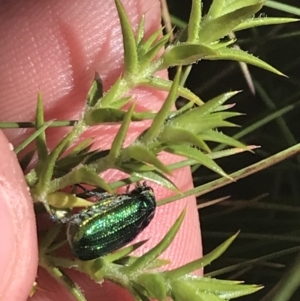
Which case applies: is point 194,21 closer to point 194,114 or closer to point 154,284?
point 194,114

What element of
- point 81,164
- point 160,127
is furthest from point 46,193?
point 160,127

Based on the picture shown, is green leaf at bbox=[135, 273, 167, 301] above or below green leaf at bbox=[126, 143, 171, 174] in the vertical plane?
below

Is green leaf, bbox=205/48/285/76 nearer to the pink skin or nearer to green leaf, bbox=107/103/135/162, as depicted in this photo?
green leaf, bbox=107/103/135/162

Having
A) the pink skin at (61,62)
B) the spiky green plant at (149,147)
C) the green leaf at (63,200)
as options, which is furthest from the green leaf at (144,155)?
the pink skin at (61,62)

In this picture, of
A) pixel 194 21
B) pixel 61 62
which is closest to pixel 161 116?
pixel 194 21

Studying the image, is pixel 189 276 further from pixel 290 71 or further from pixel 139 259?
pixel 290 71

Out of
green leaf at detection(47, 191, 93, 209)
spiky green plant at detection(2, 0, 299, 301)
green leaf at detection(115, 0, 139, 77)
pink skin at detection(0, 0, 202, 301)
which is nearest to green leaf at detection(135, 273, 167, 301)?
spiky green plant at detection(2, 0, 299, 301)

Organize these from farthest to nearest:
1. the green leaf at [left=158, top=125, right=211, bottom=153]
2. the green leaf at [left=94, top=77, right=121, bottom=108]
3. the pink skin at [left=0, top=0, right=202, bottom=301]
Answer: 1. the pink skin at [left=0, top=0, right=202, bottom=301]
2. the green leaf at [left=94, top=77, right=121, bottom=108]
3. the green leaf at [left=158, top=125, right=211, bottom=153]
